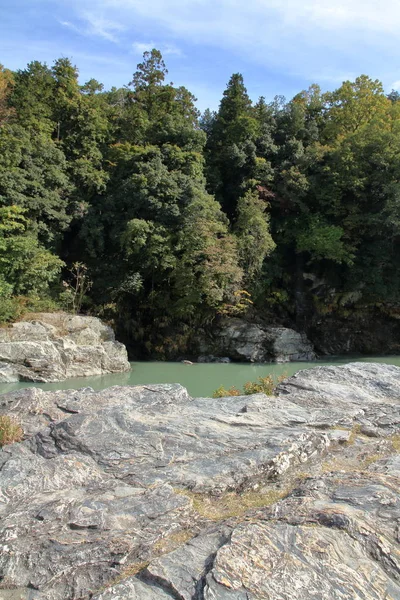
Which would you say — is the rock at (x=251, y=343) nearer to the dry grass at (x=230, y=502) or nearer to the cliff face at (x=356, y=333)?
the cliff face at (x=356, y=333)

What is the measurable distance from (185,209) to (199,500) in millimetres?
13918

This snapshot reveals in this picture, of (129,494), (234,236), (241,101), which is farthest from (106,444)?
(241,101)

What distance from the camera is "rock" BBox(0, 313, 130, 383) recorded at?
1254cm

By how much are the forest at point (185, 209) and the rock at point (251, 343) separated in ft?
2.08

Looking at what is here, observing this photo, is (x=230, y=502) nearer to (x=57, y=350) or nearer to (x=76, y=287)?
(x=57, y=350)

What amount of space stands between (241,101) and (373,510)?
21258mm

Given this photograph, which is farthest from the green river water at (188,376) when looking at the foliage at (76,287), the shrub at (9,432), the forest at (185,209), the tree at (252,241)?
the shrub at (9,432)

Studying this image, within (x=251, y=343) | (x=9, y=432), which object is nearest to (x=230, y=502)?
(x=9, y=432)

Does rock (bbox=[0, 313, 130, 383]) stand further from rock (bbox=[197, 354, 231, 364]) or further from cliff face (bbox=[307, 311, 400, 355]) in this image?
cliff face (bbox=[307, 311, 400, 355])

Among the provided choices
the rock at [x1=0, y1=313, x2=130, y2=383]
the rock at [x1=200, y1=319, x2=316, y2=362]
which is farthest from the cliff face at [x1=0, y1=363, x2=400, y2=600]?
the rock at [x1=200, y1=319, x2=316, y2=362]

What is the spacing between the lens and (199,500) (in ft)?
12.5

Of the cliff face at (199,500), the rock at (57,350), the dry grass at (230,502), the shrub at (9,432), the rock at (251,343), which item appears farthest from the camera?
the rock at (251,343)

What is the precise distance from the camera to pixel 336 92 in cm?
2242

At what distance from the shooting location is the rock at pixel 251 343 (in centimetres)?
1688
